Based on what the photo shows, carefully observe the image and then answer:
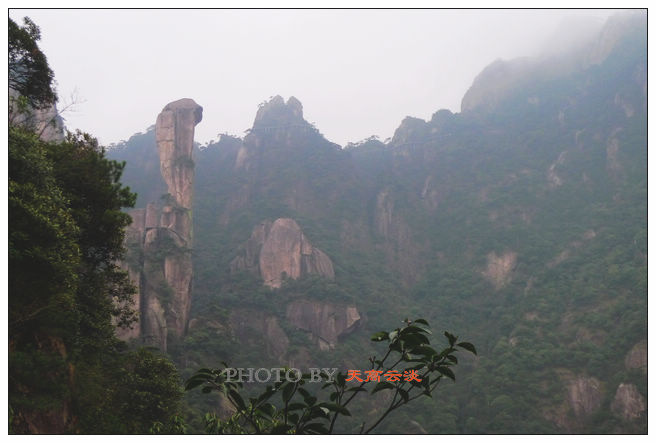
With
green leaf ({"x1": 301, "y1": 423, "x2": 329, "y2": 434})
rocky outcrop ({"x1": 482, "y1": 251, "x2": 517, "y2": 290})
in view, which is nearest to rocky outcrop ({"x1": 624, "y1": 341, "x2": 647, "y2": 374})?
rocky outcrop ({"x1": 482, "y1": 251, "x2": 517, "y2": 290})

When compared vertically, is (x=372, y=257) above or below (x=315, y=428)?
above

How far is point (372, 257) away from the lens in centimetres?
7012

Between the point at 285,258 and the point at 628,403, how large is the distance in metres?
34.1

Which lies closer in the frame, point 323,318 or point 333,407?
point 333,407

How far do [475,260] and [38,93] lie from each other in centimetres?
5931

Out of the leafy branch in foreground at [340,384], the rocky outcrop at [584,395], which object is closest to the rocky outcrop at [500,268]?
the rocky outcrop at [584,395]

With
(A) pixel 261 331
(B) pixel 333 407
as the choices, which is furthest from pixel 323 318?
(B) pixel 333 407

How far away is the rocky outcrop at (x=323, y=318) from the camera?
48.0m

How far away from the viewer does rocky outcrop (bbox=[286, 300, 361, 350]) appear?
4797 centimetres

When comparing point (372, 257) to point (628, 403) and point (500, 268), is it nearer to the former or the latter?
point (500, 268)

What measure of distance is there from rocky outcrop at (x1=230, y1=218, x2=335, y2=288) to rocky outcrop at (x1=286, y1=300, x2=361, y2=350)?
4268 mm

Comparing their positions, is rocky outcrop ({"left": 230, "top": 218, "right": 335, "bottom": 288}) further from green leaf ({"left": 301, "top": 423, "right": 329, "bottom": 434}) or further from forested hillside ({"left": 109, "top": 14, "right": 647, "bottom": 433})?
green leaf ({"left": 301, "top": 423, "right": 329, "bottom": 434})

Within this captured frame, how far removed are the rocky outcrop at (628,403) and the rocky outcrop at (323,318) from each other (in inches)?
921

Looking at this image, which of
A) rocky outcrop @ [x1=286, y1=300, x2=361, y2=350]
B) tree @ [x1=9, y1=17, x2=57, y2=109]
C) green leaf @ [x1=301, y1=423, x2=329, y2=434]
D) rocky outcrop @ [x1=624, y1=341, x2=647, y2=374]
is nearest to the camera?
green leaf @ [x1=301, y1=423, x2=329, y2=434]
